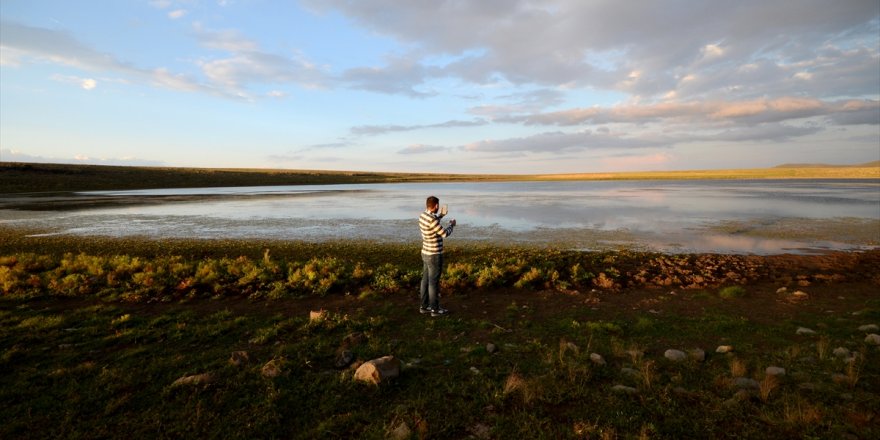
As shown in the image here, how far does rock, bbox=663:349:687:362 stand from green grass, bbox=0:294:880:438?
0.19 meters

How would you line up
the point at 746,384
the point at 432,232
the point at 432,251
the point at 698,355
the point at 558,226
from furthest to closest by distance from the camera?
the point at 558,226 → the point at 432,251 → the point at 432,232 → the point at 698,355 → the point at 746,384

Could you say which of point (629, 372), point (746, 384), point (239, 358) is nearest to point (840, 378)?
point (746, 384)

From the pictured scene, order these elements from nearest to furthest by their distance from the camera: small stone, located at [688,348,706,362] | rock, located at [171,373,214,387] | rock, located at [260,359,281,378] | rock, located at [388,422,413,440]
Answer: rock, located at [388,422,413,440] → rock, located at [171,373,214,387] → rock, located at [260,359,281,378] → small stone, located at [688,348,706,362]

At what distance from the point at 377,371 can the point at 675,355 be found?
17.1ft

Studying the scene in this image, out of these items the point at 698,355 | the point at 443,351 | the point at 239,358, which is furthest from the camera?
the point at 443,351

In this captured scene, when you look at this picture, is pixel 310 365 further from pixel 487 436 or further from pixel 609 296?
pixel 609 296

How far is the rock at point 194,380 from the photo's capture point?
632 cm

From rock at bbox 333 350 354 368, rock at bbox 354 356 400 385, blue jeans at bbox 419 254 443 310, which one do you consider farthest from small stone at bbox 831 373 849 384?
rock at bbox 333 350 354 368

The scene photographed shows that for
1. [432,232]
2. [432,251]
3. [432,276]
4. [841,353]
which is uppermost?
[432,232]

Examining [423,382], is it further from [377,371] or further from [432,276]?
[432,276]

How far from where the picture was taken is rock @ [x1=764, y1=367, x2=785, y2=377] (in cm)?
652

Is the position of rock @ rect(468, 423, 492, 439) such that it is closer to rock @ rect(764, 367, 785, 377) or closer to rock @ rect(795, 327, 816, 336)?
rock @ rect(764, 367, 785, 377)

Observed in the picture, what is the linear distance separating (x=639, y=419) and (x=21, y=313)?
13.7 m

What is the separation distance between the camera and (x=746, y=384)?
623 centimetres
